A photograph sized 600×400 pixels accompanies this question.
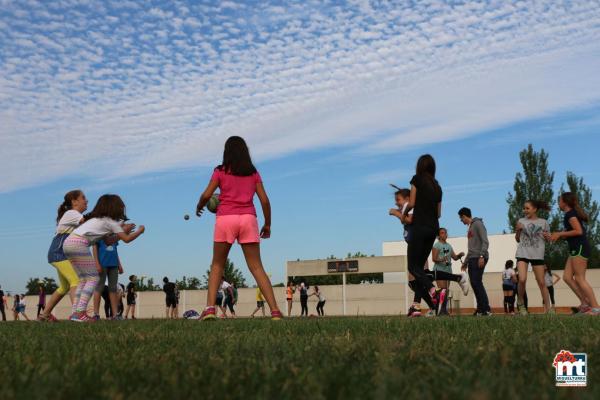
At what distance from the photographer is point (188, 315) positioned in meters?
9.48

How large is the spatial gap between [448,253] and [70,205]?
7.80 metres

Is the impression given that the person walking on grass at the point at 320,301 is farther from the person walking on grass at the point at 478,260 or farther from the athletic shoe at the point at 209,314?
the athletic shoe at the point at 209,314

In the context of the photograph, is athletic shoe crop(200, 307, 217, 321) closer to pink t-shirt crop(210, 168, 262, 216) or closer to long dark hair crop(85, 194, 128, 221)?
pink t-shirt crop(210, 168, 262, 216)

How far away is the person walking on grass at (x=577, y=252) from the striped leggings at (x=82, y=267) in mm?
7212

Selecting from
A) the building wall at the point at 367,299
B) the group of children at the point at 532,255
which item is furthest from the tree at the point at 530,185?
the group of children at the point at 532,255

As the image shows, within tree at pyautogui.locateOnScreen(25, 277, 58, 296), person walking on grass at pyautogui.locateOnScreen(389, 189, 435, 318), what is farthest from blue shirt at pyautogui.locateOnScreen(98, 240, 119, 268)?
tree at pyautogui.locateOnScreen(25, 277, 58, 296)

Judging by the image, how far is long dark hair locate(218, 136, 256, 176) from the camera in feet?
26.7

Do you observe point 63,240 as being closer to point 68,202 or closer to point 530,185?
point 68,202

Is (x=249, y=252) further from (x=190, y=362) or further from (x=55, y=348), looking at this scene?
(x=190, y=362)

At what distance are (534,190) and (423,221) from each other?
183 feet

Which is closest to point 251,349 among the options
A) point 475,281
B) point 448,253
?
point 475,281

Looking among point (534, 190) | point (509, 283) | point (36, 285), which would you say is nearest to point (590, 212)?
point (534, 190)

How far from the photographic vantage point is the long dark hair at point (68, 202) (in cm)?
1009

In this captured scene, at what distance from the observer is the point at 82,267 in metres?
9.16
